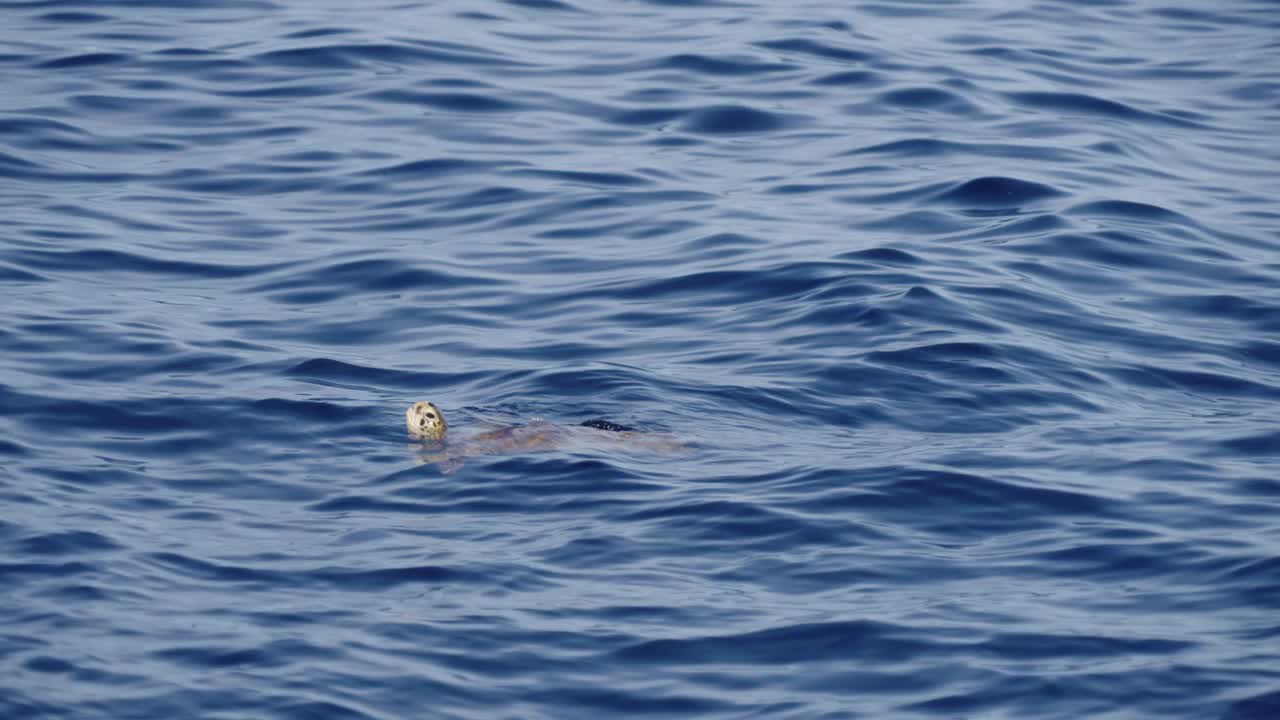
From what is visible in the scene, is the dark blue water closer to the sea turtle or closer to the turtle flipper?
the sea turtle

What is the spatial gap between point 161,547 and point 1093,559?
472 centimetres

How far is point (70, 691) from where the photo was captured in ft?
24.5

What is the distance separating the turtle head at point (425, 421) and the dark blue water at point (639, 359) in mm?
178

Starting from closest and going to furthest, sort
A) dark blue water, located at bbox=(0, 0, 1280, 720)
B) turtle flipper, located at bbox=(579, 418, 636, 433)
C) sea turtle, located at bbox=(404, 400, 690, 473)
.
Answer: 1. dark blue water, located at bbox=(0, 0, 1280, 720)
2. sea turtle, located at bbox=(404, 400, 690, 473)
3. turtle flipper, located at bbox=(579, 418, 636, 433)

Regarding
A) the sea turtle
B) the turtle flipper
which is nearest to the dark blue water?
the sea turtle

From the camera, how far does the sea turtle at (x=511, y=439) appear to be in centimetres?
1041

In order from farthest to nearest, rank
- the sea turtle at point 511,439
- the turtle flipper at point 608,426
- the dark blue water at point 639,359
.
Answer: the turtle flipper at point 608,426, the sea turtle at point 511,439, the dark blue water at point 639,359

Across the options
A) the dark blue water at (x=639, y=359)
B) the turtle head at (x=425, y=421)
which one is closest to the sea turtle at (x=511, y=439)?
the turtle head at (x=425, y=421)

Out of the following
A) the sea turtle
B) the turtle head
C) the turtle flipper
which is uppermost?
the turtle head

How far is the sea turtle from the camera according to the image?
10.4 metres

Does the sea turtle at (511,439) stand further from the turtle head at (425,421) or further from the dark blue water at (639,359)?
the dark blue water at (639,359)

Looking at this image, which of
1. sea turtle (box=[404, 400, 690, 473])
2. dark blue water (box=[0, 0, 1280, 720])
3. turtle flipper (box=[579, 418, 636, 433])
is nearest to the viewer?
dark blue water (box=[0, 0, 1280, 720])

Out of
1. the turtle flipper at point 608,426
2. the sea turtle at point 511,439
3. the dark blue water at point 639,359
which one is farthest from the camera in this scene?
the turtle flipper at point 608,426

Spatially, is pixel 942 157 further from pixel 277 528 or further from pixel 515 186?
pixel 277 528
